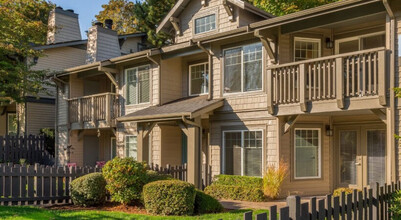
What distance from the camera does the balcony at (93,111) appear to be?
20.2 metres

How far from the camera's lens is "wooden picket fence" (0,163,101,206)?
11.3 m

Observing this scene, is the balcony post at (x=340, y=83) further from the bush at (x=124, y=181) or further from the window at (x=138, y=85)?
the window at (x=138, y=85)

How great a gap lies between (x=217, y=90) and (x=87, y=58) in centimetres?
1209

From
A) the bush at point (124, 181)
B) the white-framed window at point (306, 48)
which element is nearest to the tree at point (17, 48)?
the bush at point (124, 181)

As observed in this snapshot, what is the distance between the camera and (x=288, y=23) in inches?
516

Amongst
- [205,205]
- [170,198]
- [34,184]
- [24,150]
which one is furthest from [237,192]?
[24,150]

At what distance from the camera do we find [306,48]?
14.6 metres

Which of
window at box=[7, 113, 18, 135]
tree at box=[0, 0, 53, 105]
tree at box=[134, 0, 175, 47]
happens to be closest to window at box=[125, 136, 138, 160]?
tree at box=[0, 0, 53, 105]

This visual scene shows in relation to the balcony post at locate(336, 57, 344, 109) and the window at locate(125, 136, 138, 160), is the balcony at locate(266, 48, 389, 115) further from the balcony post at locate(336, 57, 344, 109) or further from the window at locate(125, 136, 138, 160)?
the window at locate(125, 136, 138, 160)

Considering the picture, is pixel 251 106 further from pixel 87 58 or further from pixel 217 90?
pixel 87 58

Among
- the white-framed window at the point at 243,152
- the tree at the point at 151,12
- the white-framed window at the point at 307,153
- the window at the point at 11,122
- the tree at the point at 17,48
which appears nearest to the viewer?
the white-framed window at the point at 307,153

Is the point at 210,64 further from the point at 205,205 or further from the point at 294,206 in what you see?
the point at 294,206

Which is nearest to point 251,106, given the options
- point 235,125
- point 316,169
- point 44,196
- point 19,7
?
point 235,125

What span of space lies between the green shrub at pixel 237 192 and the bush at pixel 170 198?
11.2 feet
